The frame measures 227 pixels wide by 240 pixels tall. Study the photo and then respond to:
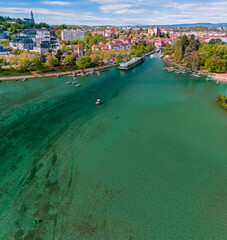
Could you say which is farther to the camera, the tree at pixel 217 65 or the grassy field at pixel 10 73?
the tree at pixel 217 65

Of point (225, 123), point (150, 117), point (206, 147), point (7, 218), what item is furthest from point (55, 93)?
point (225, 123)

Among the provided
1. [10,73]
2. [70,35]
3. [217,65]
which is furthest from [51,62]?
[70,35]

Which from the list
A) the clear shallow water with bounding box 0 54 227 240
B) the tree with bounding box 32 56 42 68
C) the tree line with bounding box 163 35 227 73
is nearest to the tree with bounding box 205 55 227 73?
the tree line with bounding box 163 35 227 73

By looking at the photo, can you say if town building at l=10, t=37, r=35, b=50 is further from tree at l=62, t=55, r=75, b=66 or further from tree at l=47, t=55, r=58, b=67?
tree at l=62, t=55, r=75, b=66

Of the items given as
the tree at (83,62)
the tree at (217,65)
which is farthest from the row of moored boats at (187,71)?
the tree at (83,62)

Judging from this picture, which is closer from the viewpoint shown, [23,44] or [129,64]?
[129,64]

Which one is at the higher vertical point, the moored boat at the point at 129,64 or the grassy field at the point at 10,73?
the moored boat at the point at 129,64

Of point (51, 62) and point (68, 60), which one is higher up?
point (68, 60)

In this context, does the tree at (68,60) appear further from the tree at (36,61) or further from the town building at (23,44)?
the town building at (23,44)

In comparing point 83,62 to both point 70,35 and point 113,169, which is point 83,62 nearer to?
point 113,169
